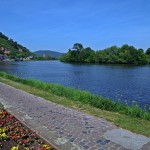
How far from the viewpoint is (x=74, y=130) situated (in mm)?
9234

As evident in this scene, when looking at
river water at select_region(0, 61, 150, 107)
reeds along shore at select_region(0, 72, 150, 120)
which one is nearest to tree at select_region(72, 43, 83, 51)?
river water at select_region(0, 61, 150, 107)

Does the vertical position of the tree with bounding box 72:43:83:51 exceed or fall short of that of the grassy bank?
it exceeds it

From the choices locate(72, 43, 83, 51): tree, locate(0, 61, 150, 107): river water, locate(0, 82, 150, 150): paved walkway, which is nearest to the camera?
locate(0, 82, 150, 150): paved walkway

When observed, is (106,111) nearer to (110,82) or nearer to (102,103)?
(102,103)

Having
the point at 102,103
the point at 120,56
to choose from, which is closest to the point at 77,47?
the point at 120,56

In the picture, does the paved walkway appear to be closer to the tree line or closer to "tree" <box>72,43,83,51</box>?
the tree line

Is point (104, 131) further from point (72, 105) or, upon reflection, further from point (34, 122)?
point (72, 105)

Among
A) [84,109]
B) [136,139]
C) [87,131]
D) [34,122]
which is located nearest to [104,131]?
[87,131]

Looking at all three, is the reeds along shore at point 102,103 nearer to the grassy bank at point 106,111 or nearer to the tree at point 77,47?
the grassy bank at point 106,111

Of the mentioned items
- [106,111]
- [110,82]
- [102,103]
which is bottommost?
[110,82]

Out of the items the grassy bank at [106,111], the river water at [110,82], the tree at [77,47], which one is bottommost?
the river water at [110,82]

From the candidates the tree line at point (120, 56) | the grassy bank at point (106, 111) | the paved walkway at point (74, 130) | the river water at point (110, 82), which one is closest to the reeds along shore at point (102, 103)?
the grassy bank at point (106, 111)

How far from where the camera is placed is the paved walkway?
7816 millimetres

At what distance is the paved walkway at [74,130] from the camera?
25.6 ft
